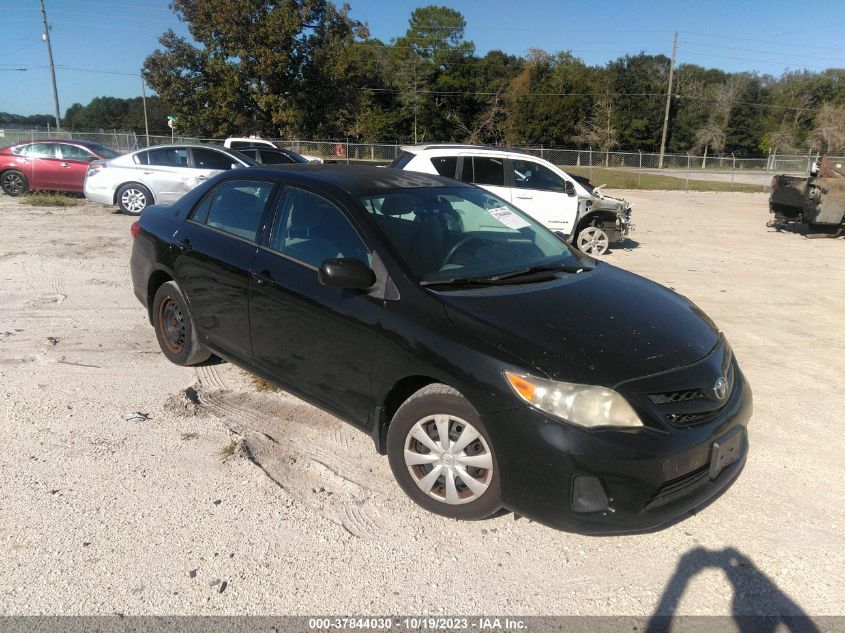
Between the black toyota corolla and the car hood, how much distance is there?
0.01 meters

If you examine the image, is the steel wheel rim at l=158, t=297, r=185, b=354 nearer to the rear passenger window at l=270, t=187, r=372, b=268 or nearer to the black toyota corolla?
the black toyota corolla

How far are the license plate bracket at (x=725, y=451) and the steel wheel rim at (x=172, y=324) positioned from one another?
3715 millimetres

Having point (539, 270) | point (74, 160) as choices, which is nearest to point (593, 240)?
point (539, 270)

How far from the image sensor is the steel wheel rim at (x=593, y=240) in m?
11.1

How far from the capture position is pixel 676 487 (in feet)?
9.17

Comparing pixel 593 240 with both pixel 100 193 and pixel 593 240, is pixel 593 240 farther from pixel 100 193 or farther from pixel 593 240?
pixel 100 193

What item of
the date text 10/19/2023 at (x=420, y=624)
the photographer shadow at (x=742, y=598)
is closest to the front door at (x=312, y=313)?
the date text 10/19/2023 at (x=420, y=624)

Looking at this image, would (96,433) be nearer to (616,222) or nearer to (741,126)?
(616,222)

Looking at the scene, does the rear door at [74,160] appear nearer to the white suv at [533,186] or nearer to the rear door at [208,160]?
the rear door at [208,160]

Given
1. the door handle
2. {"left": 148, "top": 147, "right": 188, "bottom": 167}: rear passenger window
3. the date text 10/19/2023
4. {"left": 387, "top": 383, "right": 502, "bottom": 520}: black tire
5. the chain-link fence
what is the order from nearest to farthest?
1. the date text 10/19/2023
2. {"left": 387, "top": 383, "right": 502, "bottom": 520}: black tire
3. the door handle
4. {"left": 148, "top": 147, "right": 188, "bottom": 167}: rear passenger window
5. the chain-link fence

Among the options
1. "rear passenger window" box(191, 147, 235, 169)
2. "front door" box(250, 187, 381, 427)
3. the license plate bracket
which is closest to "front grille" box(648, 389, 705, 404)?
the license plate bracket

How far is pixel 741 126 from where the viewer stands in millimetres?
68062

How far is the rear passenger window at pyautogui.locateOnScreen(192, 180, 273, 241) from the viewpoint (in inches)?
162

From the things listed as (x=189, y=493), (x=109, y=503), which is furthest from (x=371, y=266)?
(x=109, y=503)
